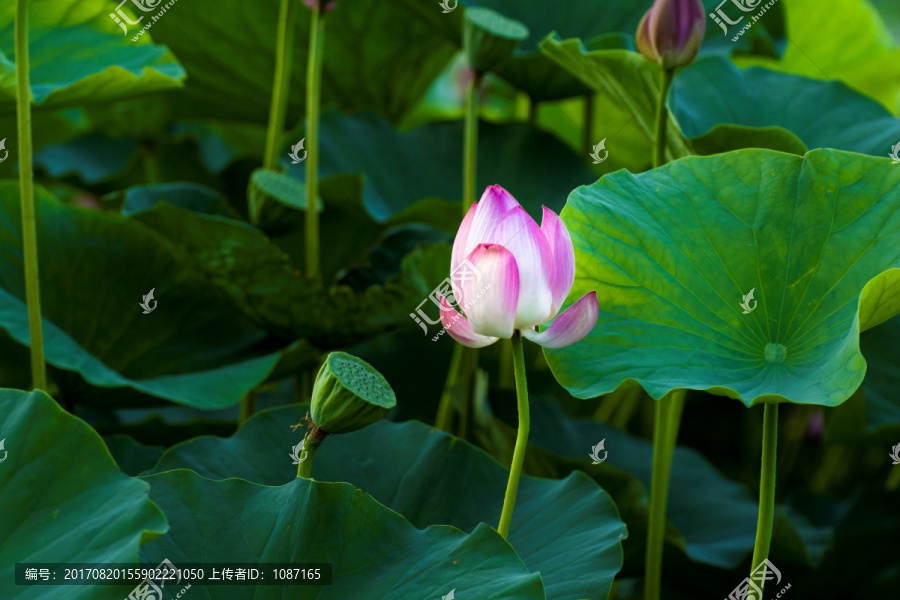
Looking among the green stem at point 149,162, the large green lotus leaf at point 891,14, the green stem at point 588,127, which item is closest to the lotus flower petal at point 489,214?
the green stem at point 588,127

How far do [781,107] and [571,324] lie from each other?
56 cm

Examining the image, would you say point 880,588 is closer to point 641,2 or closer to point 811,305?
point 811,305

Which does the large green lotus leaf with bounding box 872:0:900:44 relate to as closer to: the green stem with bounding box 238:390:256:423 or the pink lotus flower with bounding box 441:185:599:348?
the green stem with bounding box 238:390:256:423

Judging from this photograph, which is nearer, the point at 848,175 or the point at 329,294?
the point at 848,175

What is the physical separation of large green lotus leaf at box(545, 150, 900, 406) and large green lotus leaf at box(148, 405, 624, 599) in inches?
5.7

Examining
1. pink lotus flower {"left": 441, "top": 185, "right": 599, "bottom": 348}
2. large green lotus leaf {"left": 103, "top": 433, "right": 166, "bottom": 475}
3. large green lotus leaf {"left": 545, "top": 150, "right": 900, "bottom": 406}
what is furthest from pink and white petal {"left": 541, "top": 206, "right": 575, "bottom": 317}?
large green lotus leaf {"left": 103, "top": 433, "right": 166, "bottom": 475}

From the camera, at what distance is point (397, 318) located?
934mm

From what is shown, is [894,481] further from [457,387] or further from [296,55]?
[296,55]

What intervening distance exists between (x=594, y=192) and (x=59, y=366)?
1.75ft

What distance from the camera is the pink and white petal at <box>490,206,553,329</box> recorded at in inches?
20.2

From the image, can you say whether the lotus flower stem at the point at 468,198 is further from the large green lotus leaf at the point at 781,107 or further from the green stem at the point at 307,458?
the green stem at the point at 307,458

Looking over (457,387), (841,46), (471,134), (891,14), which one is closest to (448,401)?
(457,387)

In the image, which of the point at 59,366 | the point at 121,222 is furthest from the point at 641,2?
the point at 59,366

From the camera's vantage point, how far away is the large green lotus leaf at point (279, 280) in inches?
34.2
